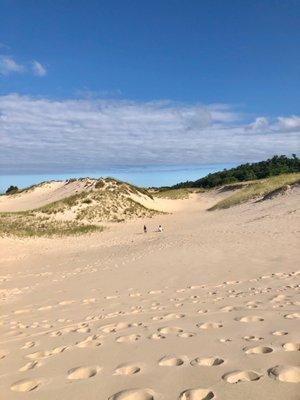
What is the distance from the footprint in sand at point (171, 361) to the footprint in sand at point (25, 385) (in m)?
1.35

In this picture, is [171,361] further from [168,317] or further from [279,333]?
[168,317]

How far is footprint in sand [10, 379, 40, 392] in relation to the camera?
461cm

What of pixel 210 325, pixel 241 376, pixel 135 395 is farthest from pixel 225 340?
pixel 135 395

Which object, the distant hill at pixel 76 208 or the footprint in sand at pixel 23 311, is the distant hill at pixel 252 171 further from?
the footprint in sand at pixel 23 311

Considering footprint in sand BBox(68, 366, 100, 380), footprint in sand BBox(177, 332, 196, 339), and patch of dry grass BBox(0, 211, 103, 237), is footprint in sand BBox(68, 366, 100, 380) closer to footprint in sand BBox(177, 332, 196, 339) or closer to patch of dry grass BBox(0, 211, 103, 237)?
footprint in sand BBox(177, 332, 196, 339)

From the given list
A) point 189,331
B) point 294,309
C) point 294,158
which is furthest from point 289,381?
point 294,158

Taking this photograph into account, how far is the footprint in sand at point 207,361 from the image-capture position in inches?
185

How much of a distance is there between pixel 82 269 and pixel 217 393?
41.1 ft

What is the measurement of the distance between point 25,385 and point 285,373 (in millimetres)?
2682

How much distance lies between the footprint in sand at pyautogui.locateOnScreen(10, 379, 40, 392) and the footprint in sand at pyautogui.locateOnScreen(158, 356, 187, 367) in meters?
1.35

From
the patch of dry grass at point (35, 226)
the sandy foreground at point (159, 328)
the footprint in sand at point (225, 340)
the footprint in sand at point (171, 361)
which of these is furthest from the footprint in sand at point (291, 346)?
the patch of dry grass at point (35, 226)

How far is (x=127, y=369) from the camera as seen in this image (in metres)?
4.84

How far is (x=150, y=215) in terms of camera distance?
4184 cm

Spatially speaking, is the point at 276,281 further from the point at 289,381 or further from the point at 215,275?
the point at 289,381
